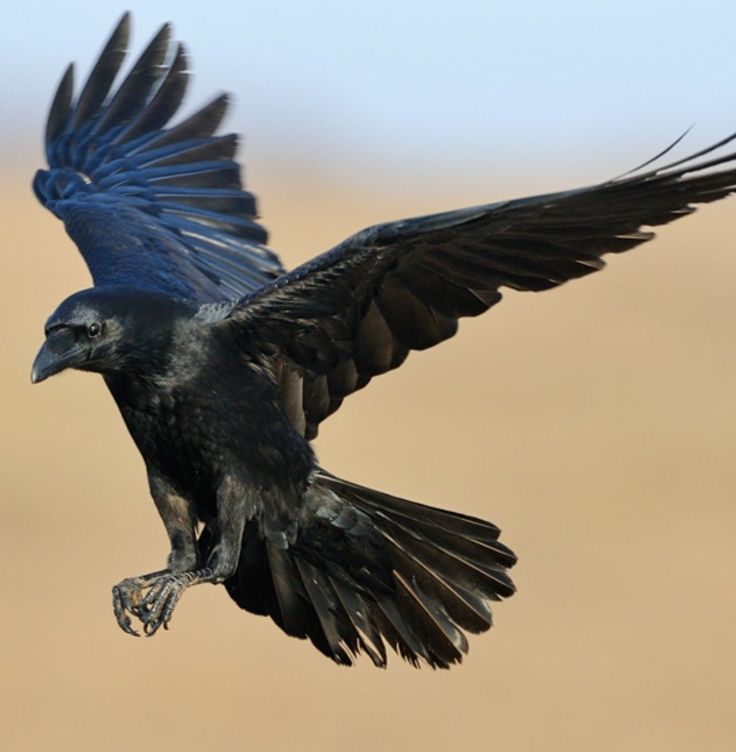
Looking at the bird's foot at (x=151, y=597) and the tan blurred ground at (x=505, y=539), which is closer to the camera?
the bird's foot at (x=151, y=597)

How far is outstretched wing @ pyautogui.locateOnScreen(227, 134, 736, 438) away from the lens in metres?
6.04

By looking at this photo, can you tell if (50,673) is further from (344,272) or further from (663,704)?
(344,272)

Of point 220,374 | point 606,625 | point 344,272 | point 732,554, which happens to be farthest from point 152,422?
point 732,554

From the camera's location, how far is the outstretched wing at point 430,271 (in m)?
6.04

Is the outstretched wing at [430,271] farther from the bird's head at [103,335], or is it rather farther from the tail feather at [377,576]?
the tail feather at [377,576]

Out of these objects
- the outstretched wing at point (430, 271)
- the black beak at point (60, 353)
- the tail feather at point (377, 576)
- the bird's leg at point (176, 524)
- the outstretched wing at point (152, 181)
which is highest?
the outstretched wing at point (152, 181)

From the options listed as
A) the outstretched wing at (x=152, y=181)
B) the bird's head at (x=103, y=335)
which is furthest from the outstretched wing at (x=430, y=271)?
the outstretched wing at (x=152, y=181)

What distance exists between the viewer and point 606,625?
14.7 meters

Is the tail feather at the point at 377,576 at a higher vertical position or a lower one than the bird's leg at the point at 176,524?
lower

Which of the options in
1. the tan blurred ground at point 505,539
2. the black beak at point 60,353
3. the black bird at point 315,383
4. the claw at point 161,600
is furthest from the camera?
the tan blurred ground at point 505,539

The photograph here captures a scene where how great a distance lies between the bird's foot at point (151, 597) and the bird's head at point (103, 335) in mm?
691

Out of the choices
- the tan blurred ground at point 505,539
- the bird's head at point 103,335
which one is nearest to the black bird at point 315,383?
the bird's head at point 103,335

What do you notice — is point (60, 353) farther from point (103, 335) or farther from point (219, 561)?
point (219, 561)

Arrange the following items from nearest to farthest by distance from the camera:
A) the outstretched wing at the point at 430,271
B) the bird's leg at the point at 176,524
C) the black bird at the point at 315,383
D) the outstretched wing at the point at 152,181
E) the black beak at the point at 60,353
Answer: the outstretched wing at the point at 430,271
the black bird at the point at 315,383
the black beak at the point at 60,353
the bird's leg at the point at 176,524
the outstretched wing at the point at 152,181
